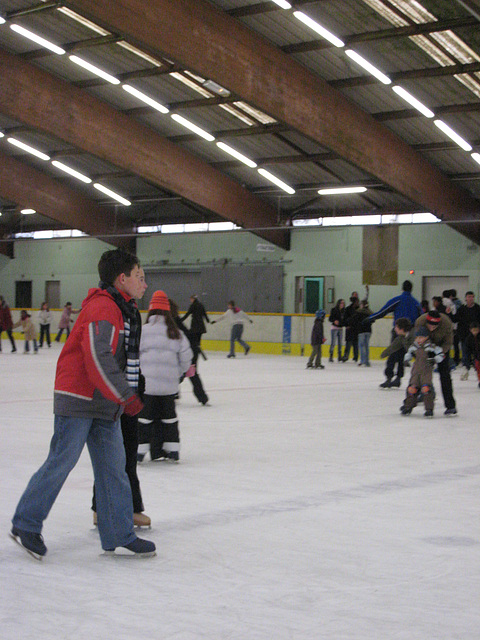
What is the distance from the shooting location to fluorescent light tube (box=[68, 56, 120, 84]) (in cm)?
2058

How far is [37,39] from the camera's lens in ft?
64.3

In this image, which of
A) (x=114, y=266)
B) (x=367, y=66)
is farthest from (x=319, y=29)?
(x=114, y=266)

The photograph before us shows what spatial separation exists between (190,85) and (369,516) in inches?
708

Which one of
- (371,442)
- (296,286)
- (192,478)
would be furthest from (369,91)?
(192,478)

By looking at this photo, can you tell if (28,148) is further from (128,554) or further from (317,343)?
(128,554)

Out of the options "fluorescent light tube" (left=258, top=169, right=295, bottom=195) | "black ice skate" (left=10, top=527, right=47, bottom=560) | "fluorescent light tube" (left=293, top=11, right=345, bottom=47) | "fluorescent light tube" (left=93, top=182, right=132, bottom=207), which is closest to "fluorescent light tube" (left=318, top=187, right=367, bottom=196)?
"fluorescent light tube" (left=258, top=169, right=295, bottom=195)

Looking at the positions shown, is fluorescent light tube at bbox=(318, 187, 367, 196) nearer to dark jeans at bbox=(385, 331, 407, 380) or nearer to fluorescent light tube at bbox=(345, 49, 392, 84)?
fluorescent light tube at bbox=(345, 49, 392, 84)

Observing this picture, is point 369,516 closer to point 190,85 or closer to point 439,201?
point 190,85

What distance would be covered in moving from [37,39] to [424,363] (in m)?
13.3

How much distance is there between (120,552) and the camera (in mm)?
4137

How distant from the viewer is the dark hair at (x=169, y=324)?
7.02m

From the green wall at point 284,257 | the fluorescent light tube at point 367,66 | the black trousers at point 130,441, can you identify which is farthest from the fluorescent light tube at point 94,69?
the black trousers at point 130,441

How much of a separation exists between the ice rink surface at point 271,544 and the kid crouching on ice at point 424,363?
983 mm

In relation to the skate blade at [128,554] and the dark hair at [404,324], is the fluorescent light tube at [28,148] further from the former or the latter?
the skate blade at [128,554]
